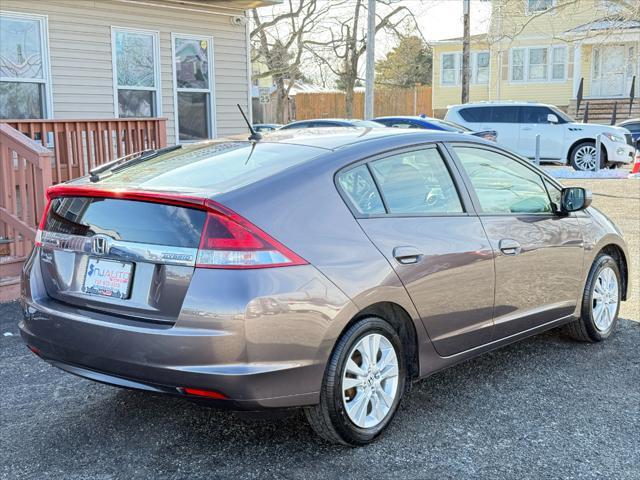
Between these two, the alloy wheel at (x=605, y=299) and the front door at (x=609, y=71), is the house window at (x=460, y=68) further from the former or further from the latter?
the alloy wheel at (x=605, y=299)

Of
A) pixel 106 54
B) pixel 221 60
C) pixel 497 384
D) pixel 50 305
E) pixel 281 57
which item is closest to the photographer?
pixel 50 305

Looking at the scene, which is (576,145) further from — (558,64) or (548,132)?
(558,64)

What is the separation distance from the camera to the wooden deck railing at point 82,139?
327 inches

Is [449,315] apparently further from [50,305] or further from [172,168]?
[50,305]

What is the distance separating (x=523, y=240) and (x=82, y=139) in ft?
19.8

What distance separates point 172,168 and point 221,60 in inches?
376

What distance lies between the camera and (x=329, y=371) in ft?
11.3

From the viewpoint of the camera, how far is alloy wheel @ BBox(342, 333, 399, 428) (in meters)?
3.58

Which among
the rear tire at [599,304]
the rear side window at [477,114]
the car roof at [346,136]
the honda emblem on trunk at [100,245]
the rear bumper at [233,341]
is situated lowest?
the rear tire at [599,304]

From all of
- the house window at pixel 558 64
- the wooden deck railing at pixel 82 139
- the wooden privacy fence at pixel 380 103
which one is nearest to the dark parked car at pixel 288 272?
the wooden deck railing at pixel 82 139

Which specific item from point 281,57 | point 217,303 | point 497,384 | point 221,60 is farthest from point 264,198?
point 281,57

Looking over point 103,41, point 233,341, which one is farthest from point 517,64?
point 233,341

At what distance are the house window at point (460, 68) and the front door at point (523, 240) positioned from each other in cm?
3153

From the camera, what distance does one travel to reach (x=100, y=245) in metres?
3.45
